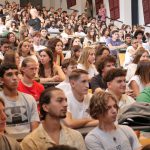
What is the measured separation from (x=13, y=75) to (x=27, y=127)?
543 mm

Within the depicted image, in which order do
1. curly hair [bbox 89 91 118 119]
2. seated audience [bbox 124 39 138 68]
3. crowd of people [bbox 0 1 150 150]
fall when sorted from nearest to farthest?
crowd of people [bbox 0 1 150 150], curly hair [bbox 89 91 118 119], seated audience [bbox 124 39 138 68]

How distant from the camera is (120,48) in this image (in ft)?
48.3

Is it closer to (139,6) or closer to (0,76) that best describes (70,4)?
(139,6)

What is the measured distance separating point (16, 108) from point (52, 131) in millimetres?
887

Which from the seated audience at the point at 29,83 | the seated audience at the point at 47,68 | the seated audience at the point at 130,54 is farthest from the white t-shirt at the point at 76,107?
the seated audience at the point at 130,54

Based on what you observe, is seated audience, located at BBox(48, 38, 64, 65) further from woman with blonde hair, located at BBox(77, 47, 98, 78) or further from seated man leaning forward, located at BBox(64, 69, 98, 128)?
seated man leaning forward, located at BBox(64, 69, 98, 128)

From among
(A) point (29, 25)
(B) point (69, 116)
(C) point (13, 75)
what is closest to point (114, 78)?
(B) point (69, 116)

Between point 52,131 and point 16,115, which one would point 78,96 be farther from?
point 52,131

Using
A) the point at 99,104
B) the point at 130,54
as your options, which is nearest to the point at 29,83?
the point at 99,104

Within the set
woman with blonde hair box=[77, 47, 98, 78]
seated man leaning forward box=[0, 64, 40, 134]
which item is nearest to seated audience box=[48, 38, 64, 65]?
woman with blonde hair box=[77, 47, 98, 78]

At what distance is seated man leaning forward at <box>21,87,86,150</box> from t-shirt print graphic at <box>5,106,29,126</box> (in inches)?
25.3

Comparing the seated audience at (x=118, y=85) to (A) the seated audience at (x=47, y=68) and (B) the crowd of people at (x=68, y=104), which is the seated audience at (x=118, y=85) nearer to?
(B) the crowd of people at (x=68, y=104)

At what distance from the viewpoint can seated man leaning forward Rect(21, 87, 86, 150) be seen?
411cm

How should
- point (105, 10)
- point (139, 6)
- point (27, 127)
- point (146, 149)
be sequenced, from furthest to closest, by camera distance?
point (105, 10) → point (139, 6) → point (27, 127) → point (146, 149)
